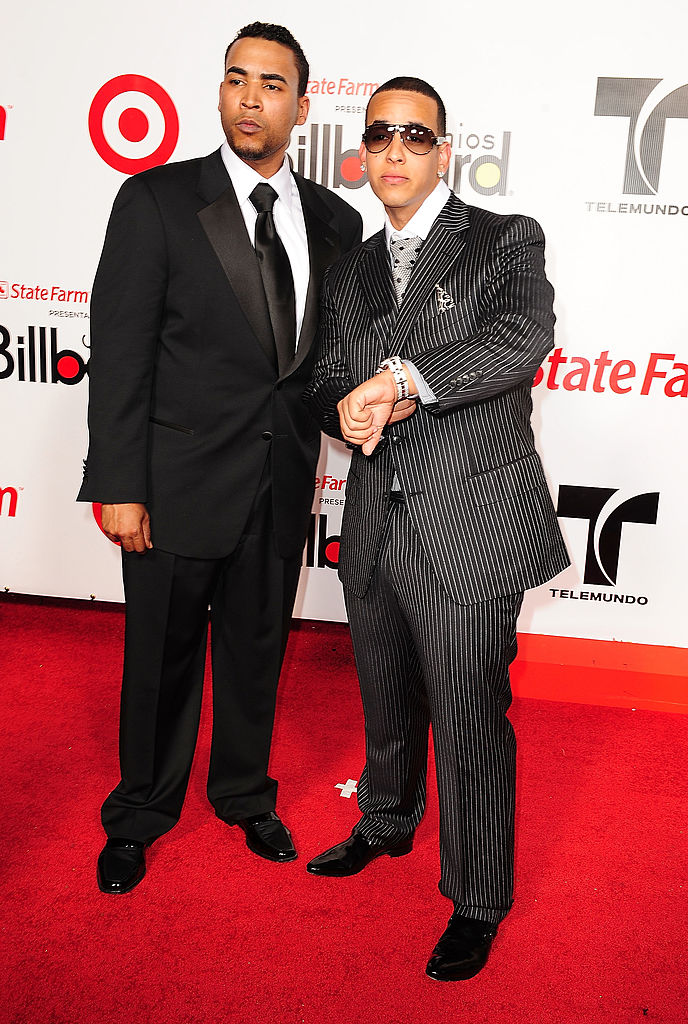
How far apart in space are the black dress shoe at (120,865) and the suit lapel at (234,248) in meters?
1.22

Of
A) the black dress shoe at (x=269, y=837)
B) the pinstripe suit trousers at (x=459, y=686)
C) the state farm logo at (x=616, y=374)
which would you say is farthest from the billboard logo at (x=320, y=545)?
the pinstripe suit trousers at (x=459, y=686)

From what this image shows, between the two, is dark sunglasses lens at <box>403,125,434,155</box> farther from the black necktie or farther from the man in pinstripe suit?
the black necktie

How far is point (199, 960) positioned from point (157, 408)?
1187mm

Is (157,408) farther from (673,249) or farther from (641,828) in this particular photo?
(673,249)

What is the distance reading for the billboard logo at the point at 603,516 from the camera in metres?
3.39

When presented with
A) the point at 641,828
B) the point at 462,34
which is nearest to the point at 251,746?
the point at 641,828

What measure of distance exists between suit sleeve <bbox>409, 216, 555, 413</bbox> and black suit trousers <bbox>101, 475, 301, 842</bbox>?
61 centimetres

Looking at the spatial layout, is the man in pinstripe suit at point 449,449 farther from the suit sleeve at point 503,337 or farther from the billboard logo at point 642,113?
the billboard logo at point 642,113

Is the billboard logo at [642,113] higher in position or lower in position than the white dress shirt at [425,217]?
higher

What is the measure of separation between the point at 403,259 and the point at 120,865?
153cm

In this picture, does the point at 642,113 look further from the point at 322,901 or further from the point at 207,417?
the point at 322,901

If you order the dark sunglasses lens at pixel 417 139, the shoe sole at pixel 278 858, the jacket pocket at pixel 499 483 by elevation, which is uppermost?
the dark sunglasses lens at pixel 417 139

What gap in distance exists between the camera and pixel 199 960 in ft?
6.45

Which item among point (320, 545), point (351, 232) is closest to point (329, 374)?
point (351, 232)
